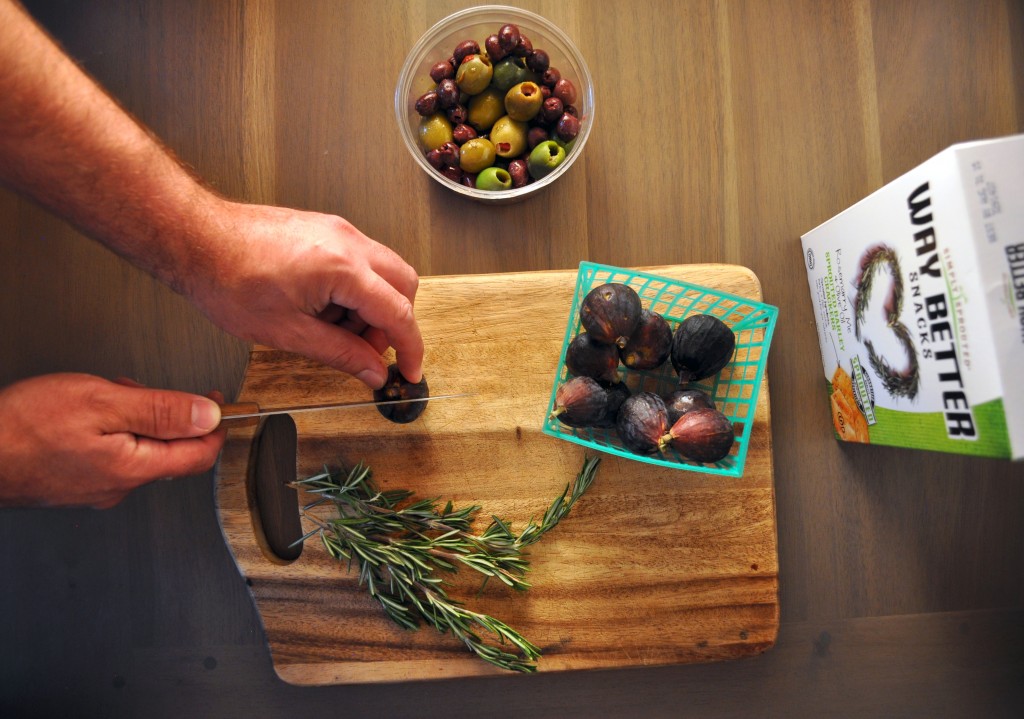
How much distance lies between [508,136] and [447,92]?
112 mm

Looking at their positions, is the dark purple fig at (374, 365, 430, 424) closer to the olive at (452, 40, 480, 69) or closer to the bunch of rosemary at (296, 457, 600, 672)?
the bunch of rosemary at (296, 457, 600, 672)

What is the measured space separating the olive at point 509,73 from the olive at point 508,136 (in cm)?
5

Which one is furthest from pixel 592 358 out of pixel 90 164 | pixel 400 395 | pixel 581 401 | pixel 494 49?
pixel 90 164

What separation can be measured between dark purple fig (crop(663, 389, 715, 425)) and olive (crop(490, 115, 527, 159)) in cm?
44

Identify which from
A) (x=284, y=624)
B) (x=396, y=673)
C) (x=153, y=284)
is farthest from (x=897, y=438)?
(x=153, y=284)

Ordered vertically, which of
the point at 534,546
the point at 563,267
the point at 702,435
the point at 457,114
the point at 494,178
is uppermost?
the point at 457,114

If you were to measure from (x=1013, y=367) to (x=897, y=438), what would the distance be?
0.21 meters

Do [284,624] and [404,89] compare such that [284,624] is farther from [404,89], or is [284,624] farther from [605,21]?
[605,21]

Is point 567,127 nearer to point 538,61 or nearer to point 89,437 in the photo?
point 538,61

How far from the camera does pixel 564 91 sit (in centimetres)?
93

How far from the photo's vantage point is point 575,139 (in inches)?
37.2

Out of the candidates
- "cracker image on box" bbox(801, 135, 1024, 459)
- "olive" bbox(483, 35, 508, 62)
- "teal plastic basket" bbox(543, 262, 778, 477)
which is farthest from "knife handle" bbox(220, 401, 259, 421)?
"cracker image on box" bbox(801, 135, 1024, 459)

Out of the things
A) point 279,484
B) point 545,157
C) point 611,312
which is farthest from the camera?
point 279,484

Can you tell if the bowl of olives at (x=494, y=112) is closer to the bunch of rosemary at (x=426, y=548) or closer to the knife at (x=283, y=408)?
the knife at (x=283, y=408)
